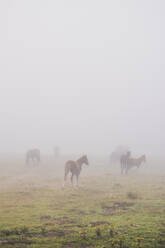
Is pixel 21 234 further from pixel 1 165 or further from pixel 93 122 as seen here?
pixel 93 122

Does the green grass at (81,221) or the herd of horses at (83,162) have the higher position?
the herd of horses at (83,162)

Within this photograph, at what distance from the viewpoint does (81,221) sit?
11.7 meters

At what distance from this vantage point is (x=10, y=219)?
11.8m

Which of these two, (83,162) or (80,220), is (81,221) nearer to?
(80,220)

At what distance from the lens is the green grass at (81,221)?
8.74m

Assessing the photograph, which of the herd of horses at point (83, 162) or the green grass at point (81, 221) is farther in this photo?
the herd of horses at point (83, 162)

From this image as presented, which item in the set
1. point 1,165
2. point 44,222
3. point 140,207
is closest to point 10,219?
A: point 44,222

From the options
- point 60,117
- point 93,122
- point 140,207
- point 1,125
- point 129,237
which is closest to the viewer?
point 129,237

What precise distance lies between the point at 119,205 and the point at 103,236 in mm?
6539

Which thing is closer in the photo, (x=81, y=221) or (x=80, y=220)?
(x=81, y=221)

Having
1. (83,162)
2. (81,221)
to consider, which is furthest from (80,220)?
(83,162)

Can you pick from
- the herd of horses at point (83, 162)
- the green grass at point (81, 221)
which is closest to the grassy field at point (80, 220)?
the green grass at point (81, 221)

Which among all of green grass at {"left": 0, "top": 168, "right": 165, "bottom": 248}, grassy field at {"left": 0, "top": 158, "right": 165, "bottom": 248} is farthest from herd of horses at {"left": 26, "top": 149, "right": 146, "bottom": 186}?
green grass at {"left": 0, "top": 168, "right": 165, "bottom": 248}

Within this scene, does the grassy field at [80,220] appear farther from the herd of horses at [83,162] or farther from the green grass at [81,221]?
the herd of horses at [83,162]
